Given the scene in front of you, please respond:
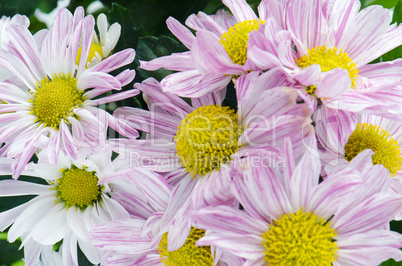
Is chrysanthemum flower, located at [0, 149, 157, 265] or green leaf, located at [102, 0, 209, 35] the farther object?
green leaf, located at [102, 0, 209, 35]

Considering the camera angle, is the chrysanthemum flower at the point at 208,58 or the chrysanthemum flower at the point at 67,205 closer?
the chrysanthemum flower at the point at 208,58

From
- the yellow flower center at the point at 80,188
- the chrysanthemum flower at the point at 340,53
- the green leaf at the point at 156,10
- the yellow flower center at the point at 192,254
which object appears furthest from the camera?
the green leaf at the point at 156,10

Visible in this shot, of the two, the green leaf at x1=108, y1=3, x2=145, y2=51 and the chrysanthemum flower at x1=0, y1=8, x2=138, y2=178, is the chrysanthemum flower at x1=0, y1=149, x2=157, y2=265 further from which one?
the green leaf at x1=108, y1=3, x2=145, y2=51

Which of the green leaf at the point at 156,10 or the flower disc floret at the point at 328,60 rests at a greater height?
the green leaf at the point at 156,10

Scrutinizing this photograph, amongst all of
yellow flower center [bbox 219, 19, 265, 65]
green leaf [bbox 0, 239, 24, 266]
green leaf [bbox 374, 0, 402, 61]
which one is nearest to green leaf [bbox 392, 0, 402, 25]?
green leaf [bbox 374, 0, 402, 61]

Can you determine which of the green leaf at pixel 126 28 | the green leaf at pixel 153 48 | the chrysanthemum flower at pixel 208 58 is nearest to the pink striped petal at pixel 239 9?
the chrysanthemum flower at pixel 208 58

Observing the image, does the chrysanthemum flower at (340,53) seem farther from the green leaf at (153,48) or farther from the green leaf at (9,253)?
the green leaf at (9,253)

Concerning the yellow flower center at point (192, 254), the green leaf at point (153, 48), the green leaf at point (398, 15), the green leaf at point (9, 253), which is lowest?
the green leaf at point (398, 15)

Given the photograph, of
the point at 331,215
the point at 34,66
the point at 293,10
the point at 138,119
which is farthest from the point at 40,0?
the point at 331,215

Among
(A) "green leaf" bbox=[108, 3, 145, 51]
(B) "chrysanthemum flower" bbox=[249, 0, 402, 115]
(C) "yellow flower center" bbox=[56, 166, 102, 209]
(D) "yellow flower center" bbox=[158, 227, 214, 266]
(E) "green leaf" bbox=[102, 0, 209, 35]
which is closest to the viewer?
(B) "chrysanthemum flower" bbox=[249, 0, 402, 115]
